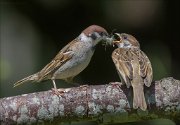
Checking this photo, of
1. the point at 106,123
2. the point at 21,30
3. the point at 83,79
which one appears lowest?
the point at 106,123

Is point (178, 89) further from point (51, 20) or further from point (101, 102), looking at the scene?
point (51, 20)

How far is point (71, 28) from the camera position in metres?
10.7

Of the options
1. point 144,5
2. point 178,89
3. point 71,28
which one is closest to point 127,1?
point 144,5

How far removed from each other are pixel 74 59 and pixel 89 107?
109 cm

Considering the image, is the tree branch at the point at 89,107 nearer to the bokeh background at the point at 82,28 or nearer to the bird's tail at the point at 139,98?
the bird's tail at the point at 139,98

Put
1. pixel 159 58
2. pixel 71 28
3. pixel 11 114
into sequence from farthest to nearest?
1. pixel 71 28
2. pixel 159 58
3. pixel 11 114

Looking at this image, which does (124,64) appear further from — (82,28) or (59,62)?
(82,28)

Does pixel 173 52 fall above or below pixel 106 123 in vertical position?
above

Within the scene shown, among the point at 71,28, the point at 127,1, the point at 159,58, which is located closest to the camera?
the point at 159,58

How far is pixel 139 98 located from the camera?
6.10 m

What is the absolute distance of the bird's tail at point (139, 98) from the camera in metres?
6.05

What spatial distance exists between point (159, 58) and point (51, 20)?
1.86 m

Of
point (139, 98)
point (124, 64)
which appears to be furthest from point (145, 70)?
point (139, 98)

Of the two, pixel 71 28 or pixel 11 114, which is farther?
pixel 71 28
